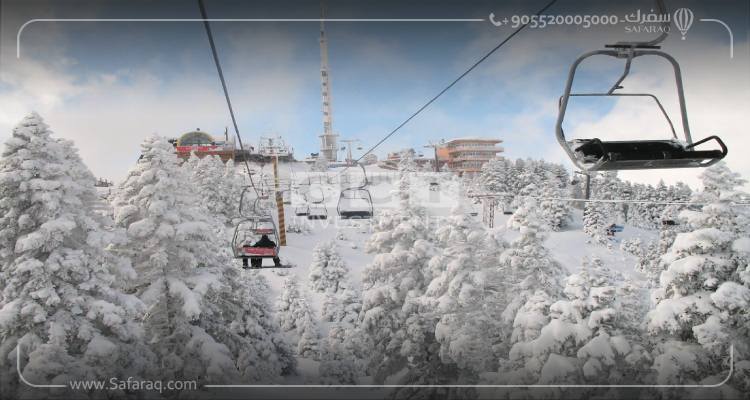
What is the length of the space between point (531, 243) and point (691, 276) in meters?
4.98

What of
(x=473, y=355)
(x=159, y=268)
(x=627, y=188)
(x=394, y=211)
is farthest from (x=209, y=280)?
(x=627, y=188)

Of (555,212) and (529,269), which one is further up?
(529,269)

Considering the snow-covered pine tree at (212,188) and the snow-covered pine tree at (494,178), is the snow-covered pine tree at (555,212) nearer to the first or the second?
the snow-covered pine tree at (494,178)

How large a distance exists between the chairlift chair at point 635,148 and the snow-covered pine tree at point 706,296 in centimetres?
893

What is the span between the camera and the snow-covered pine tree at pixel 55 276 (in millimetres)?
10664

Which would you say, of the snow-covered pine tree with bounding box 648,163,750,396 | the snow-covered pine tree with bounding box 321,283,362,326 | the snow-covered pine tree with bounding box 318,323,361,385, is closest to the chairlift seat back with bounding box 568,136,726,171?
the snow-covered pine tree with bounding box 648,163,750,396

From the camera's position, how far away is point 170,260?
14609mm

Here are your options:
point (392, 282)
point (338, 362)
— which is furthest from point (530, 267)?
point (338, 362)

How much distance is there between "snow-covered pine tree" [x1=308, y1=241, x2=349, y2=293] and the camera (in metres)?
36.2

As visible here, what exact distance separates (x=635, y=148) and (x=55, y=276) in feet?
44.9

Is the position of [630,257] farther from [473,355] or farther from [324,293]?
[473,355]

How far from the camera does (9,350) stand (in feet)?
35.4

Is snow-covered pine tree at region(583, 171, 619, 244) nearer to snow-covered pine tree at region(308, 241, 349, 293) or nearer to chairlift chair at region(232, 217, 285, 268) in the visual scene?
snow-covered pine tree at region(308, 241, 349, 293)

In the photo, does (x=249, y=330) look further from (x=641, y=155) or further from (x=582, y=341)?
(x=641, y=155)
